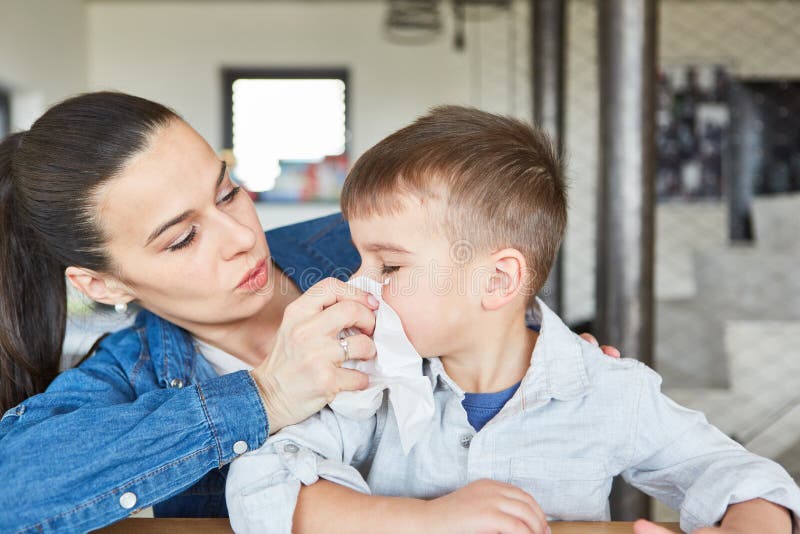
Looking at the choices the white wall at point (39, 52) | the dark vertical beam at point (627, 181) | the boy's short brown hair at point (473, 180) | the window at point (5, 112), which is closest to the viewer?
the boy's short brown hair at point (473, 180)

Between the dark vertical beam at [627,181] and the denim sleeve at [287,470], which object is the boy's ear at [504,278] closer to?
the denim sleeve at [287,470]

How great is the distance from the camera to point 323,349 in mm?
875

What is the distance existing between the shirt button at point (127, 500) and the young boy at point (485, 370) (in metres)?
0.14

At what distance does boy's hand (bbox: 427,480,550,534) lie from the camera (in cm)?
75

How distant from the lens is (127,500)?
33.1 inches

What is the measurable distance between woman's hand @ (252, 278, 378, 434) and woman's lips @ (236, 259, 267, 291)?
23 centimetres

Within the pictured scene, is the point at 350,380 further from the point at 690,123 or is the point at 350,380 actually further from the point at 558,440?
the point at 690,123

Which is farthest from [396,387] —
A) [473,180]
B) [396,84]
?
[396,84]

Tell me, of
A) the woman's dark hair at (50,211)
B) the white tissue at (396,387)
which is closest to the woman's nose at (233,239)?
the woman's dark hair at (50,211)

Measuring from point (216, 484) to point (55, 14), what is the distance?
568 centimetres

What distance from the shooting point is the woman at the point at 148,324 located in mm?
847

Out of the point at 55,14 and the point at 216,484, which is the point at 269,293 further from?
the point at 55,14

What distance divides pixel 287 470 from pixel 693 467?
19.3 inches

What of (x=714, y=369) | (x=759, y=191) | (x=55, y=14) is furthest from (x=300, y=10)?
(x=714, y=369)
